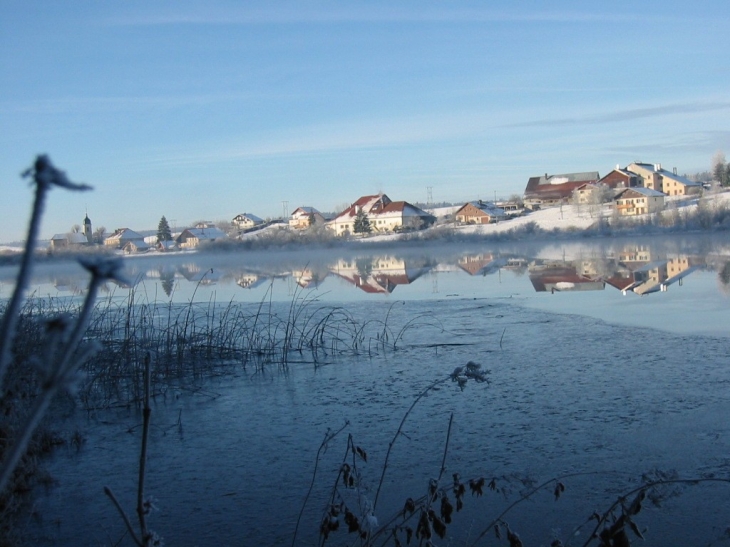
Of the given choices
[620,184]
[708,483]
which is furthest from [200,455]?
[620,184]

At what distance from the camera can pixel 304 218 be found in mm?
82312

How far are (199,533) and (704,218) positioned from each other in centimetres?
4847

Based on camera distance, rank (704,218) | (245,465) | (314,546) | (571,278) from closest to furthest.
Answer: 1. (314,546)
2. (245,465)
3. (571,278)
4. (704,218)

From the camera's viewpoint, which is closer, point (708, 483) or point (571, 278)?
point (708, 483)

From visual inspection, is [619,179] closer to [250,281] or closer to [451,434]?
[250,281]

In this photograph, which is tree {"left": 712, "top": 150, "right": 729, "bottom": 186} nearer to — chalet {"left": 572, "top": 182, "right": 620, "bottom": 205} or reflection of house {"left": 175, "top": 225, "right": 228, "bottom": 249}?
chalet {"left": 572, "top": 182, "right": 620, "bottom": 205}

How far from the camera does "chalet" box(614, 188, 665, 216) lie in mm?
61750

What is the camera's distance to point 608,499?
4.61m

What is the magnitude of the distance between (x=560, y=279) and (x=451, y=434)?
1384 centimetres

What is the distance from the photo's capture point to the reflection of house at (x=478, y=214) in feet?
220

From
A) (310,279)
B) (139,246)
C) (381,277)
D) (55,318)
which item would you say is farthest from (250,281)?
(139,246)

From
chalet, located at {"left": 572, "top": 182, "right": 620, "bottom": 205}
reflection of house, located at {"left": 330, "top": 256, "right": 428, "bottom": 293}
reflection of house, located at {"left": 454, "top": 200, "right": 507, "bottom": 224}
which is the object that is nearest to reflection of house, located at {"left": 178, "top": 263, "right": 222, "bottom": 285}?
reflection of house, located at {"left": 330, "top": 256, "right": 428, "bottom": 293}

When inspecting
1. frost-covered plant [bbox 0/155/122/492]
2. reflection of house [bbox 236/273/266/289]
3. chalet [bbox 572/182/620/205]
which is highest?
chalet [bbox 572/182/620/205]

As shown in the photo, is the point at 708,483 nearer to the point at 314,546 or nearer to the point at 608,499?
the point at 608,499
